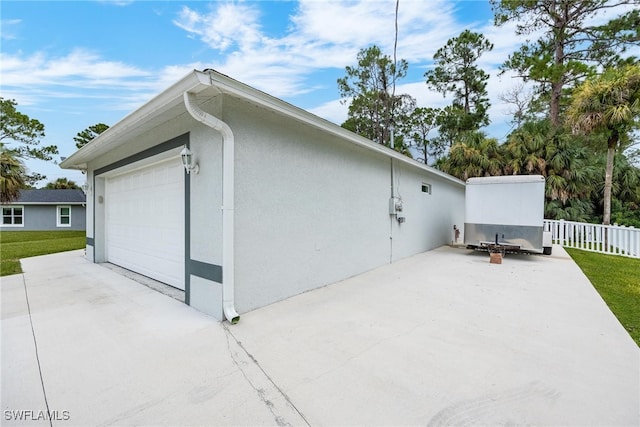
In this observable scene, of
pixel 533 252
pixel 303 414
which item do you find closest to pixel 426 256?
pixel 533 252

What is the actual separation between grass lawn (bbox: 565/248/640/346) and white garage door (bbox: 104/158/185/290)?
6.16m

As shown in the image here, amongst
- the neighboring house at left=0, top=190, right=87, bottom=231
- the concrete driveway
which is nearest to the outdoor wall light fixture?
the concrete driveway

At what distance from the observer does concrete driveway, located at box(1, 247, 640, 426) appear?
6.54 feet

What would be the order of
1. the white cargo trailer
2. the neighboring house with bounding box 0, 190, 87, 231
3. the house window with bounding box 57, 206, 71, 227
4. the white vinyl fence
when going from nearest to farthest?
the white cargo trailer
the white vinyl fence
the neighboring house with bounding box 0, 190, 87, 231
the house window with bounding box 57, 206, 71, 227

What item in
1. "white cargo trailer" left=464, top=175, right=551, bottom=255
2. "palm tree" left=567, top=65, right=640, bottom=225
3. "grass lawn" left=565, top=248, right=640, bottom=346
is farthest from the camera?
"palm tree" left=567, top=65, right=640, bottom=225

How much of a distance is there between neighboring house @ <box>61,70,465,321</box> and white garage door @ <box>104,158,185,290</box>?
0.02 meters

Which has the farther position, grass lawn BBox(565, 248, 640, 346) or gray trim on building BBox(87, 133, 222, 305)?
grass lawn BBox(565, 248, 640, 346)

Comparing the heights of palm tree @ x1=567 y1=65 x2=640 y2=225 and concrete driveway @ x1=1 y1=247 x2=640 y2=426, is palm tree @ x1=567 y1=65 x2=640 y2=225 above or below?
above

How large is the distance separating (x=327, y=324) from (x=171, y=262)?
305cm

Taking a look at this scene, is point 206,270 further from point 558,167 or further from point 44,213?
point 44,213

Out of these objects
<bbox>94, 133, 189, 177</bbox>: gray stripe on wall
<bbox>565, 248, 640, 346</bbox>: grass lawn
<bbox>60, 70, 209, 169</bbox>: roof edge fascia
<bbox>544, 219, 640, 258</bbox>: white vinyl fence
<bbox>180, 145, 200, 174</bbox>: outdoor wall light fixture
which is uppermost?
<bbox>60, 70, 209, 169</bbox>: roof edge fascia

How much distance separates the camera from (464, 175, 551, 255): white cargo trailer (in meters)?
7.76

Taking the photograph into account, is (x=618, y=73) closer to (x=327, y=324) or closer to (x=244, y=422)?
(x=327, y=324)

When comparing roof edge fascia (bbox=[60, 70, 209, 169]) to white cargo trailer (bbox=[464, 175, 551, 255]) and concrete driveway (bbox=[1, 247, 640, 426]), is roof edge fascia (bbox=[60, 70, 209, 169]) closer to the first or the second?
concrete driveway (bbox=[1, 247, 640, 426])
